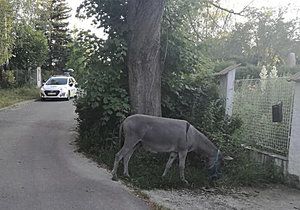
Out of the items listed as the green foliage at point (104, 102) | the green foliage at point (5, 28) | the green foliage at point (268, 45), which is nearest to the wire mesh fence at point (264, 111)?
the green foliage at point (104, 102)

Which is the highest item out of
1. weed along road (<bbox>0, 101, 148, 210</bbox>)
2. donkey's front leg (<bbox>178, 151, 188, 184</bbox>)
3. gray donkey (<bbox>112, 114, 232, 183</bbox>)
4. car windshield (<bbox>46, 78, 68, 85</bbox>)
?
car windshield (<bbox>46, 78, 68, 85</bbox>)

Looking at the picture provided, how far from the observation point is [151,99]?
371 inches

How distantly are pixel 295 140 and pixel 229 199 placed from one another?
211cm

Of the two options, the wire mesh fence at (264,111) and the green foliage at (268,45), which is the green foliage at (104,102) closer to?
the wire mesh fence at (264,111)

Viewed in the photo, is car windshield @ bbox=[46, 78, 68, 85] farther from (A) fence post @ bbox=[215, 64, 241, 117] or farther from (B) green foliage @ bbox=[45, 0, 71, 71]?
(A) fence post @ bbox=[215, 64, 241, 117]

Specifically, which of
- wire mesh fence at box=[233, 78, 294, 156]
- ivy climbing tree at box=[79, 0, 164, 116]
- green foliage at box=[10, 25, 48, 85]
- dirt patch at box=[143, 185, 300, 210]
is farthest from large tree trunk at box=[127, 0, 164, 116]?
green foliage at box=[10, 25, 48, 85]

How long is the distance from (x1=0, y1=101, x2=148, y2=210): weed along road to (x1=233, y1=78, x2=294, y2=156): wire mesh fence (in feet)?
12.6

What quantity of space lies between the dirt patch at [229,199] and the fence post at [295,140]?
472mm

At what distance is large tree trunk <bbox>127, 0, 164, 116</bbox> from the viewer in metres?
9.12

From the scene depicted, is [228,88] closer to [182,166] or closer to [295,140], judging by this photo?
[295,140]

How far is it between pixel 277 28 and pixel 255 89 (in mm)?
22475

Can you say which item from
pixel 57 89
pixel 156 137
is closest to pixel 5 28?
pixel 57 89

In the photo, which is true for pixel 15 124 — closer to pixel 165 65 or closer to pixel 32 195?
A: pixel 165 65

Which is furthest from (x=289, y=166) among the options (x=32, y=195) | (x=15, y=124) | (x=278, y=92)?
(x=15, y=124)
